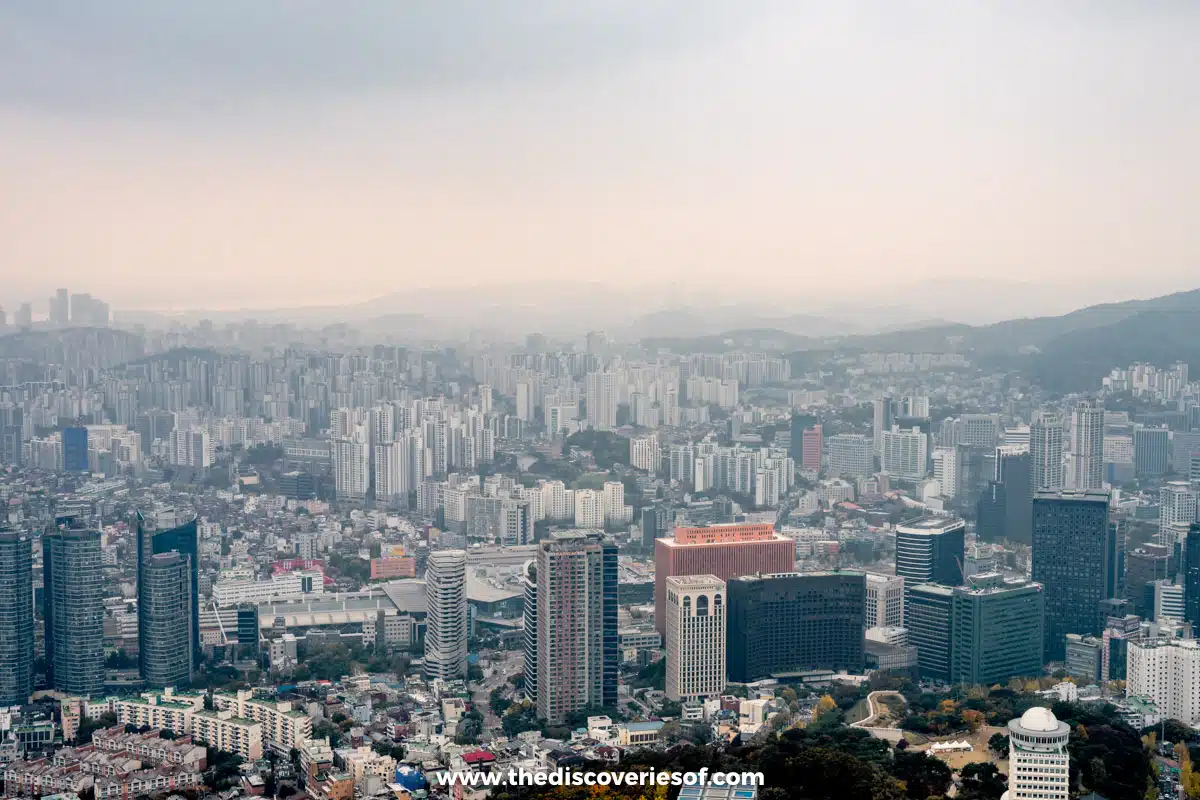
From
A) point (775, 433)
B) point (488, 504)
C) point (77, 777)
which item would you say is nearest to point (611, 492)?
point (488, 504)

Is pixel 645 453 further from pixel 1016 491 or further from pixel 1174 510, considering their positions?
pixel 1174 510

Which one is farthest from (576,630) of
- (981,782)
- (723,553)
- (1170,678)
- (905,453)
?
(905,453)

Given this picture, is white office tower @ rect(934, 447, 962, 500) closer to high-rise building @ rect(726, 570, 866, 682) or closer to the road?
high-rise building @ rect(726, 570, 866, 682)

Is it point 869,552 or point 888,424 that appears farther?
point 888,424

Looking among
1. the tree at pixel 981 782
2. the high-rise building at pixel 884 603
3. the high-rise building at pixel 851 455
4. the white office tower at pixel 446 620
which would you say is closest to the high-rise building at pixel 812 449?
the high-rise building at pixel 851 455

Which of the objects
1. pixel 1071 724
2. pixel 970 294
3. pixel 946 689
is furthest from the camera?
pixel 970 294

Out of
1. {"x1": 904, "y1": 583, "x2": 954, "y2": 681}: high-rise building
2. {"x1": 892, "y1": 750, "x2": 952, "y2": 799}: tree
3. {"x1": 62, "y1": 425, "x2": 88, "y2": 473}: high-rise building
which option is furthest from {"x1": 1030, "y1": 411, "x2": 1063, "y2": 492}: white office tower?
{"x1": 62, "y1": 425, "x2": 88, "y2": 473}: high-rise building

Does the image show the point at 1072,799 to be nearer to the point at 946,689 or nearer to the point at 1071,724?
the point at 1071,724
